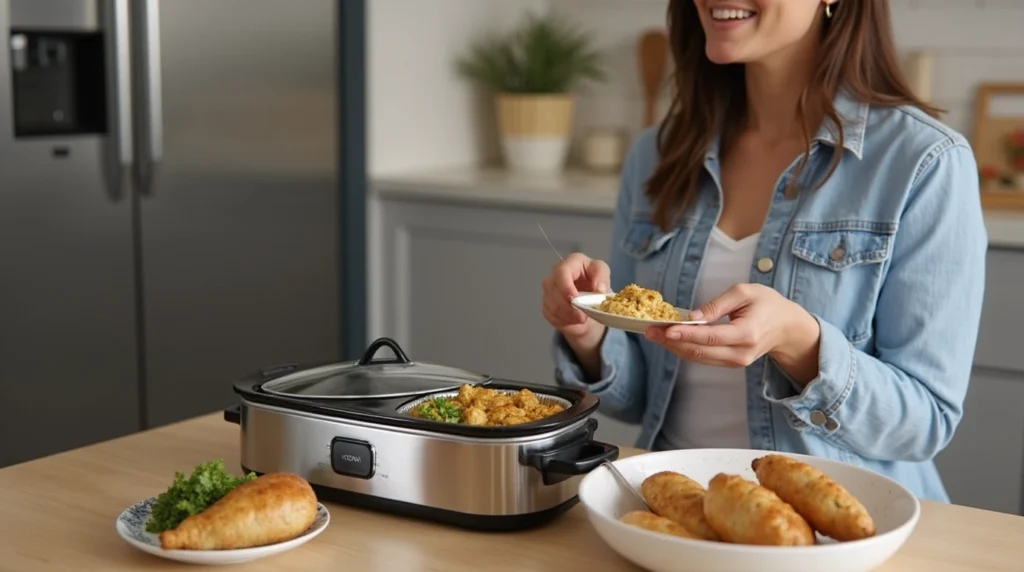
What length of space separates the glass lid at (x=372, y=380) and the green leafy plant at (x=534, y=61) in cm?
205

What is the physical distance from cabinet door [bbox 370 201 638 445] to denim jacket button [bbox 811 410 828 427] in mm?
1358

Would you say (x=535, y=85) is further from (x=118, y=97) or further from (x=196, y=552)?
(x=196, y=552)

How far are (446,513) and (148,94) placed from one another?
5.57ft

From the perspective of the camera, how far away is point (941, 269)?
153cm

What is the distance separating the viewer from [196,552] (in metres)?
Result: 1.05

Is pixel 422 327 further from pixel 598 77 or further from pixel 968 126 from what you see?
pixel 968 126

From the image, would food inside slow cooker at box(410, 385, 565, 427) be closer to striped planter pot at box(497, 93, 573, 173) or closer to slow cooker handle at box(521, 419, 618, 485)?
slow cooker handle at box(521, 419, 618, 485)

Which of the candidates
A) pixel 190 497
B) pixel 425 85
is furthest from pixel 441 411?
pixel 425 85

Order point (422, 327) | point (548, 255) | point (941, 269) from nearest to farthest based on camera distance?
1. point (941, 269)
2. point (548, 255)
3. point (422, 327)

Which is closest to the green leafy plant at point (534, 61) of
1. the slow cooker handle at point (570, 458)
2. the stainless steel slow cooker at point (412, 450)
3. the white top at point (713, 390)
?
the white top at point (713, 390)

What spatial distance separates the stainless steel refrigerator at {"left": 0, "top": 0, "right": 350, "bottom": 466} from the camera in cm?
245

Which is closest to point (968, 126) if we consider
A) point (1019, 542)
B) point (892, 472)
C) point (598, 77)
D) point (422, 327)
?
point (598, 77)

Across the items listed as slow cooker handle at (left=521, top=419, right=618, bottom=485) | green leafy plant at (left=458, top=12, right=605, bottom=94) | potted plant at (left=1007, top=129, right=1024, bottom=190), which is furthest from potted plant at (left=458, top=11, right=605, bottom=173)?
slow cooker handle at (left=521, top=419, right=618, bottom=485)

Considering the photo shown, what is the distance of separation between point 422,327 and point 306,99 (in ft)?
2.19
